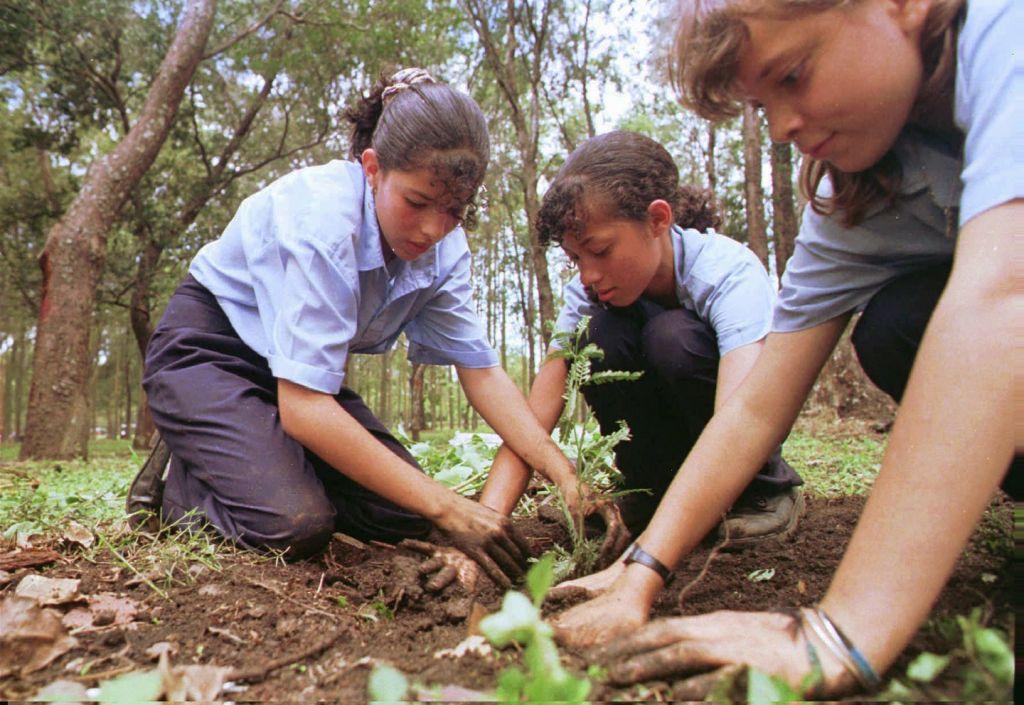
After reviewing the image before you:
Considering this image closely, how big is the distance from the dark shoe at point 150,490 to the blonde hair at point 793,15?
2099mm

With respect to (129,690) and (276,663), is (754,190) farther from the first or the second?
(129,690)


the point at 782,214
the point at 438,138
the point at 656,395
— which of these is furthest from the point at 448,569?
the point at 782,214

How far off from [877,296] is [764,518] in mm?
921

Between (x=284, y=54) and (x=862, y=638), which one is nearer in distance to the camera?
(x=862, y=638)

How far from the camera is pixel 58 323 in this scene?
6.64 metres

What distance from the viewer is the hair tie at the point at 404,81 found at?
232cm


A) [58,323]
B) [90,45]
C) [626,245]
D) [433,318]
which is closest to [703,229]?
[626,245]

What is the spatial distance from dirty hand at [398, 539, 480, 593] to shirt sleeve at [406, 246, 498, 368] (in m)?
0.89

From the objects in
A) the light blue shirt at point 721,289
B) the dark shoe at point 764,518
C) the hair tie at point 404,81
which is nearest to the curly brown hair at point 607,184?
the light blue shirt at point 721,289

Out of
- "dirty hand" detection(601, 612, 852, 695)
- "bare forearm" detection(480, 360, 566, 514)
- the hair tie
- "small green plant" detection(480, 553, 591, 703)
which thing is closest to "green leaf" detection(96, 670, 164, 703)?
"small green plant" detection(480, 553, 591, 703)

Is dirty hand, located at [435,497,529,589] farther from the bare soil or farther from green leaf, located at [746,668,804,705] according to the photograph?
green leaf, located at [746,668,804,705]

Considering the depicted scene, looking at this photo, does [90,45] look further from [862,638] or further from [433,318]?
[862,638]

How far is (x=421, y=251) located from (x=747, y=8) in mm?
1278

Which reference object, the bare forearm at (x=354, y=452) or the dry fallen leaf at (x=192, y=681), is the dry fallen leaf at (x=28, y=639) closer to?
the dry fallen leaf at (x=192, y=681)
